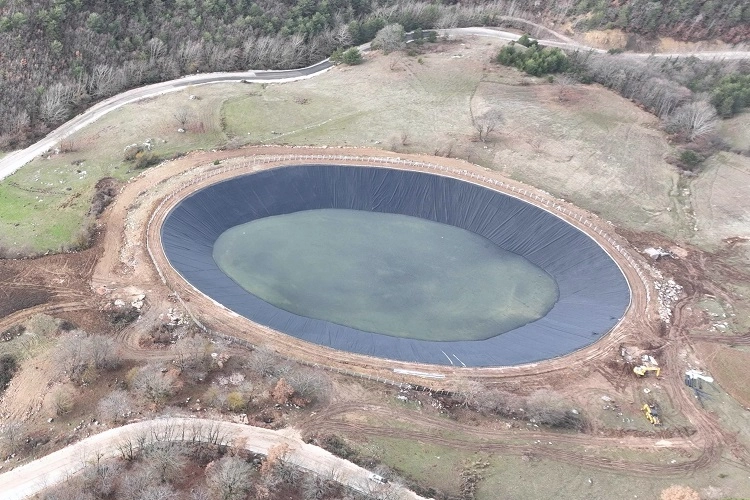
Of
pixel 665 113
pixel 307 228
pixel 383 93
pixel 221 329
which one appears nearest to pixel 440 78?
pixel 383 93

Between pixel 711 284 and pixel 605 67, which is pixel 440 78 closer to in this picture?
pixel 605 67

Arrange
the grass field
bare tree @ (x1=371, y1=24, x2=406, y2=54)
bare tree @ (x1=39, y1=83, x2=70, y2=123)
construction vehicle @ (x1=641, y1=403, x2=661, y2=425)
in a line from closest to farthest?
construction vehicle @ (x1=641, y1=403, x2=661, y2=425) → the grass field → bare tree @ (x1=39, y1=83, x2=70, y2=123) → bare tree @ (x1=371, y1=24, x2=406, y2=54)

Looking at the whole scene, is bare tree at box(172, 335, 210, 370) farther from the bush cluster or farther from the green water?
the bush cluster

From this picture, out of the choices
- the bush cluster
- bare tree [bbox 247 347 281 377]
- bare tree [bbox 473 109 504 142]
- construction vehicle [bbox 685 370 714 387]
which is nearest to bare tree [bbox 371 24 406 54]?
the bush cluster

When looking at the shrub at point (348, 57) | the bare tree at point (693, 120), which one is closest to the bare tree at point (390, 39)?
the shrub at point (348, 57)

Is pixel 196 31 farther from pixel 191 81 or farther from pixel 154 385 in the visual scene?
pixel 154 385

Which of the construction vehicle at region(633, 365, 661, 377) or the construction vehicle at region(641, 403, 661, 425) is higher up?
the construction vehicle at region(633, 365, 661, 377)

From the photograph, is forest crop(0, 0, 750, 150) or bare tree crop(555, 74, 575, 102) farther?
bare tree crop(555, 74, 575, 102)
